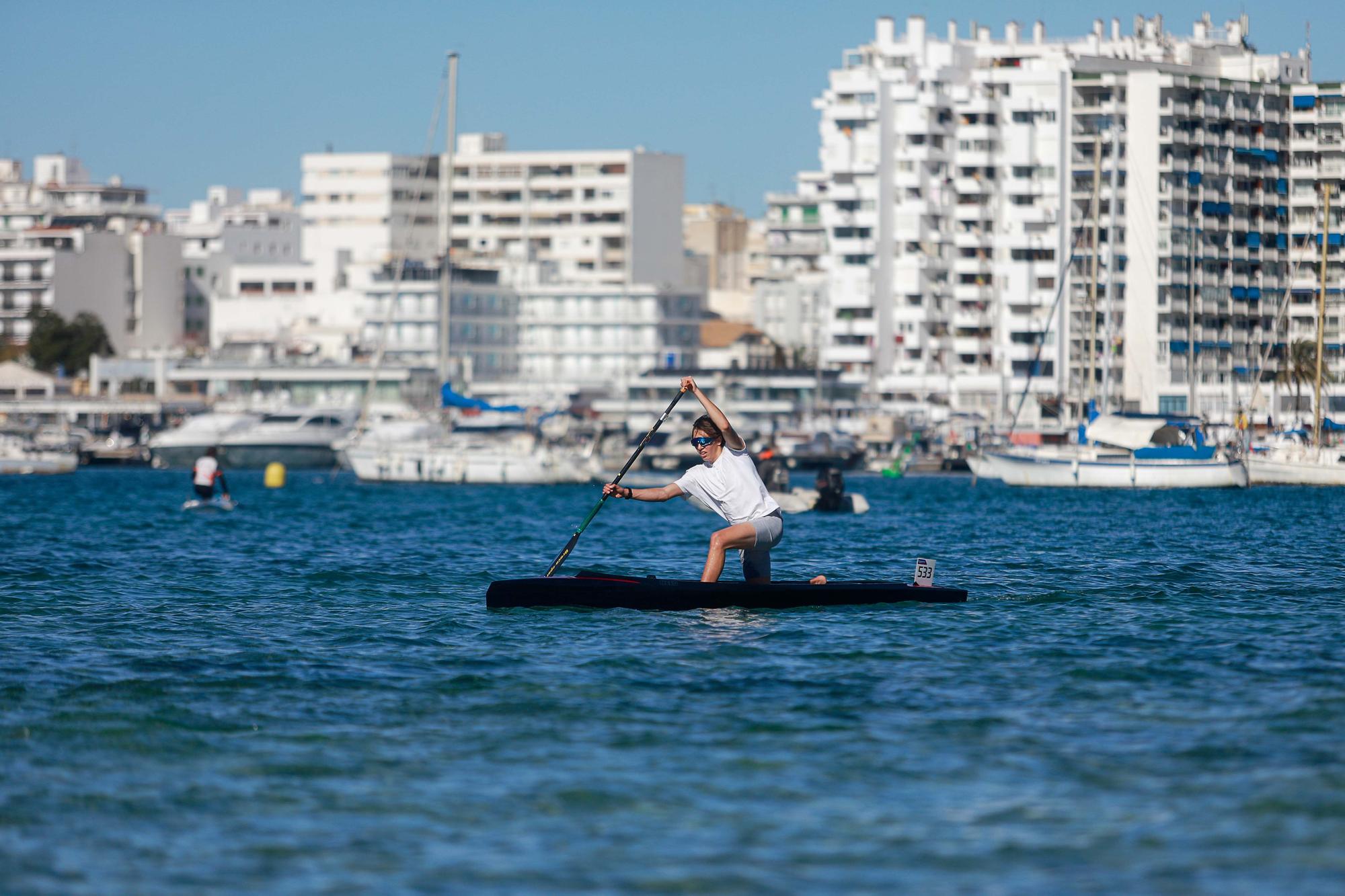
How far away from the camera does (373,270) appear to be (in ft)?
528

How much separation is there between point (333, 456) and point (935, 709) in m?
114

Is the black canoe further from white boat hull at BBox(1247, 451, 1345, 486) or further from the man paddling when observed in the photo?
white boat hull at BBox(1247, 451, 1345, 486)

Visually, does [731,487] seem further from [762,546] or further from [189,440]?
[189,440]

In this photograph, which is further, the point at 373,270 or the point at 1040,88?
the point at 373,270

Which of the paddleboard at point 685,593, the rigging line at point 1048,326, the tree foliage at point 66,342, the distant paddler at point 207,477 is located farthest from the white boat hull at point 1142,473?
the tree foliage at point 66,342

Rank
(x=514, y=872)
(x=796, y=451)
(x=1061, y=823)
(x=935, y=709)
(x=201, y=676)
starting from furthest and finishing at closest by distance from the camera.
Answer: (x=796, y=451)
(x=201, y=676)
(x=935, y=709)
(x=1061, y=823)
(x=514, y=872)

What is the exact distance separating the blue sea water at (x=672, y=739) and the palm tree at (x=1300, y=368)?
85.6 m

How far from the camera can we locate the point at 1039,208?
151250mm

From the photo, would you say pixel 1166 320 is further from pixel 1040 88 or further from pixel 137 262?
pixel 137 262

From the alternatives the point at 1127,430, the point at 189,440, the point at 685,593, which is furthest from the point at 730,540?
the point at 189,440

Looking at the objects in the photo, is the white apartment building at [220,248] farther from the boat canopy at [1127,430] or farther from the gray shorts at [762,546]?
the gray shorts at [762,546]

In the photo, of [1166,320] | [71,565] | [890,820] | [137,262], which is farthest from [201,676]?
[137,262]

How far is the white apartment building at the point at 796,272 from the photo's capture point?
175250mm

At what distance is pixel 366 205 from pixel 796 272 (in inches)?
1644
